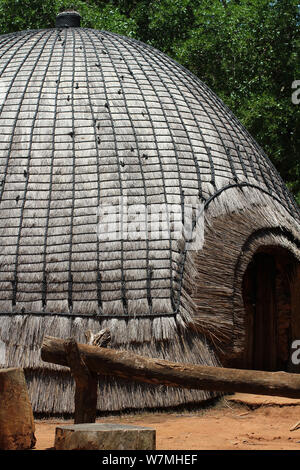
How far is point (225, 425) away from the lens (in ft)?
25.2

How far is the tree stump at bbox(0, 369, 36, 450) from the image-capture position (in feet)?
19.2

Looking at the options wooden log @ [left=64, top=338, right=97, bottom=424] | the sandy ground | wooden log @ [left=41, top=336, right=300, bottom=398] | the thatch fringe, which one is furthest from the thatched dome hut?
wooden log @ [left=41, top=336, right=300, bottom=398]

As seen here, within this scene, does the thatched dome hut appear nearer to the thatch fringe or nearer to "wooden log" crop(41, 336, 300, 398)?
the thatch fringe

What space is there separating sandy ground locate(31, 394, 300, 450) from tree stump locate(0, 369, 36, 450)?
1.11ft

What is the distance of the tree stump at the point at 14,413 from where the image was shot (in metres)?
5.87

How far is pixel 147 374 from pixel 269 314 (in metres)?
4.62

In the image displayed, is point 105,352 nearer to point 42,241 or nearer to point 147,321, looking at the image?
point 147,321

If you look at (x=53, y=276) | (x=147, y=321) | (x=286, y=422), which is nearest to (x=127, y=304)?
(x=147, y=321)

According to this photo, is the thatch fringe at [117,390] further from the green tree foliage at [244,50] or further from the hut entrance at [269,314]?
the green tree foliage at [244,50]

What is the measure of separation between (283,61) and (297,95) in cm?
98

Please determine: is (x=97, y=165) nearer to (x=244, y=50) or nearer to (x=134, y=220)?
(x=134, y=220)

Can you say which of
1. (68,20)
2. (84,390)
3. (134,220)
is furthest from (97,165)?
(68,20)
